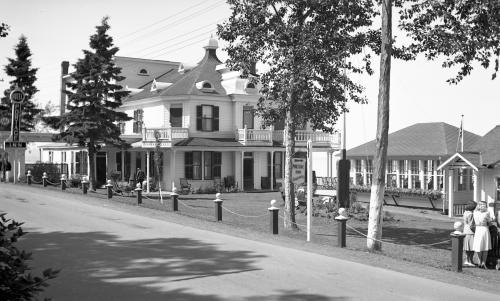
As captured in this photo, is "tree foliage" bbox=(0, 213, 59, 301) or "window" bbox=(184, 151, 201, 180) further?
"window" bbox=(184, 151, 201, 180)

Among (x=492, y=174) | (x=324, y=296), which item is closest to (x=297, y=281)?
(x=324, y=296)

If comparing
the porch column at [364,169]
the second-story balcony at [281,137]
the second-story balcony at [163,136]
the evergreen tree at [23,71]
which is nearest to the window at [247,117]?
the second-story balcony at [281,137]

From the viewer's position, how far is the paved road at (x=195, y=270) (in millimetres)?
8945

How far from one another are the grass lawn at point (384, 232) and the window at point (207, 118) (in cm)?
893

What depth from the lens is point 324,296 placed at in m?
8.79

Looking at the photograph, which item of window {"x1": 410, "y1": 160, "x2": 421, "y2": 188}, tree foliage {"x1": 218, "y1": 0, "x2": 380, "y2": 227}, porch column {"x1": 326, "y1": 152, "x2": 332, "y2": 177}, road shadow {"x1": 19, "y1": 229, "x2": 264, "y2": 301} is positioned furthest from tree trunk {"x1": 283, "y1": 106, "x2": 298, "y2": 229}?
porch column {"x1": 326, "y1": 152, "x2": 332, "y2": 177}

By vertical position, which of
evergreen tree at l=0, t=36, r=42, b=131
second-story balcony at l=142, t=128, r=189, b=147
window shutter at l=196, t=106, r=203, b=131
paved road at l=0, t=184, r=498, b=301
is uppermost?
evergreen tree at l=0, t=36, r=42, b=131

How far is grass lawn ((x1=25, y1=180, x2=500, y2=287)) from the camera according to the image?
13.8m

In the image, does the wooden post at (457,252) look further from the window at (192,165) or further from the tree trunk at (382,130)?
the window at (192,165)

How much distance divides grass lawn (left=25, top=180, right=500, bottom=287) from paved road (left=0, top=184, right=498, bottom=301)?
1.76 meters

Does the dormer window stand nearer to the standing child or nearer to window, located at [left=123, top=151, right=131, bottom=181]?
window, located at [left=123, top=151, right=131, bottom=181]

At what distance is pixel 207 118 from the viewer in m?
37.9

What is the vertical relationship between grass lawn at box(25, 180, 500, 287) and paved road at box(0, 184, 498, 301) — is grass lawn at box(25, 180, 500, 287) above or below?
below

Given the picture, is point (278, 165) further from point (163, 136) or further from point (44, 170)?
point (44, 170)
